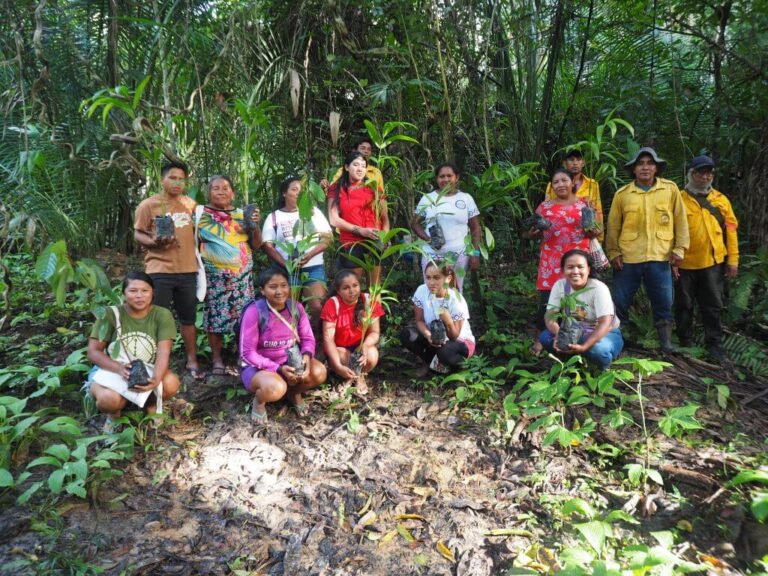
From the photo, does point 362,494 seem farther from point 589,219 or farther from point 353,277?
point 589,219

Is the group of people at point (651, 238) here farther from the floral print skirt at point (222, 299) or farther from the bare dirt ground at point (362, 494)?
the floral print skirt at point (222, 299)

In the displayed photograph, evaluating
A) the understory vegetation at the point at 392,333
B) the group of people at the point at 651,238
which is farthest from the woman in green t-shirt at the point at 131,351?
the group of people at the point at 651,238

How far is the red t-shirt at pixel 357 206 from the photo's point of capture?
4020 mm

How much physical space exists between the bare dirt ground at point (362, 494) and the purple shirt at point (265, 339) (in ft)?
1.20

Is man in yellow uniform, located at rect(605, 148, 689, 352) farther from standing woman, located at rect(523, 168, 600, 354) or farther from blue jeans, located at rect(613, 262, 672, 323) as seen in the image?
standing woman, located at rect(523, 168, 600, 354)

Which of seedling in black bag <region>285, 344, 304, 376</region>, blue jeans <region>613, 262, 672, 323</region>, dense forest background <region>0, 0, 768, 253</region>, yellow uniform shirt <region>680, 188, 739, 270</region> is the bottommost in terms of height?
seedling in black bag <region>285, 344, 304, 376</region>

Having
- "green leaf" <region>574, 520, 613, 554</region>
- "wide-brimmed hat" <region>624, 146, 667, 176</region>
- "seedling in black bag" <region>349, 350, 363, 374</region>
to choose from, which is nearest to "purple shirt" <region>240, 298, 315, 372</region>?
"seedling in black bag" <region>349, 350, 363, 374</region>

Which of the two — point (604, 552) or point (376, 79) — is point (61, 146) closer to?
point (376, 79)

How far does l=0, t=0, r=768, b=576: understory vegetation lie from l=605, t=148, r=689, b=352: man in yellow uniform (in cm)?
29

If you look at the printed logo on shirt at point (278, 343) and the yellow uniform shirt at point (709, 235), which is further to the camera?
the yellow uniform shirt at point (709, 235)

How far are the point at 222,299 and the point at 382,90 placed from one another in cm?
198

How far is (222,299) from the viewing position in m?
3.72

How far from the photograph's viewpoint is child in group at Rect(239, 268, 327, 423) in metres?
3.27

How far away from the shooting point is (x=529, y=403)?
10.0 feet
